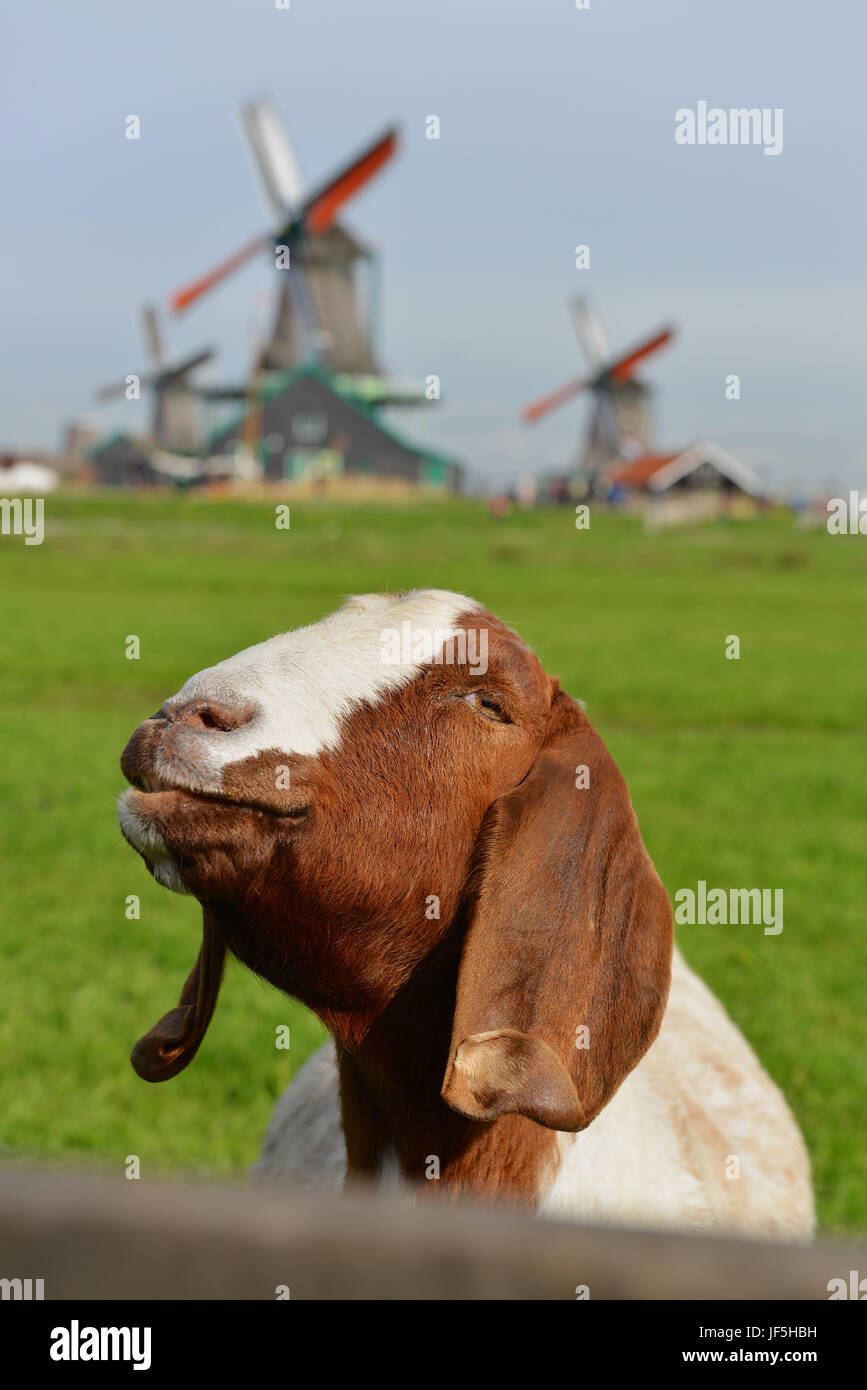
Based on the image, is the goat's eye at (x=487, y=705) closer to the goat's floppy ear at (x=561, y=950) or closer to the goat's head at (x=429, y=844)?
the goat's head at (x=429, y=844)

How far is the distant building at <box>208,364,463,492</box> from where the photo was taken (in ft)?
234

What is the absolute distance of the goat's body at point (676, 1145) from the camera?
118 inches

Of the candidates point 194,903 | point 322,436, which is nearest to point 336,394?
point 322,436

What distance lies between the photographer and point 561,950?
8.82 feet

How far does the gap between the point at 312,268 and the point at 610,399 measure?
24473 mm

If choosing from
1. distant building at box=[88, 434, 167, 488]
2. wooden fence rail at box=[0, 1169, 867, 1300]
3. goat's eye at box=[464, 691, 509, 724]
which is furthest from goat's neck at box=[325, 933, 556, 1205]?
distant building at box=[88, 434, 167, 488]

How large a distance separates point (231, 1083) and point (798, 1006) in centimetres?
300

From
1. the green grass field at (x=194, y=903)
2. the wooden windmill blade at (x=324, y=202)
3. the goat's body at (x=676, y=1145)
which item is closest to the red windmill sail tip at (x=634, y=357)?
the wooden windmill blade at (x=324, y=202)

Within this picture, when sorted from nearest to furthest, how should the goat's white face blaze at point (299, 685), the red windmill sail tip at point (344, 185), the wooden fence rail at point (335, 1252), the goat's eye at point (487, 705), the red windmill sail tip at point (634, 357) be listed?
the wooden fence rail at point (335, 1252) → the goat's white face blaze at point (299, 685) → the goat's eye at point (487, 705) → the red windmill sail tip at point (344, 185) → the red windmill sail tip at point (634, 357)

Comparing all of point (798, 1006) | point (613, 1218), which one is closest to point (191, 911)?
point (798, 1006)

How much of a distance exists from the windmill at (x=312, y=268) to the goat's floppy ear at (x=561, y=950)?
64.1 m

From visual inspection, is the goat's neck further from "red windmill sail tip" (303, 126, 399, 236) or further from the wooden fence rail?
"red windmill sail tip" (303, 126, 399, 236)

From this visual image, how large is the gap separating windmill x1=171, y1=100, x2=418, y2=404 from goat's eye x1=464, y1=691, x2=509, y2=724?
210 ft
